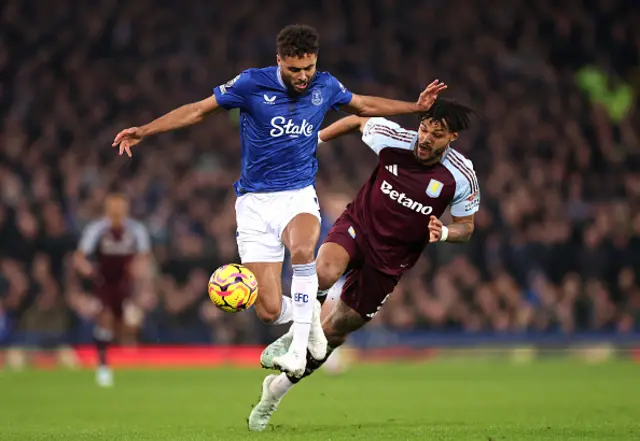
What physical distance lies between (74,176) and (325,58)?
650 cm

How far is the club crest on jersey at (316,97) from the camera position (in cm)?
892

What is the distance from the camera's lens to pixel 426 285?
65.4 feet

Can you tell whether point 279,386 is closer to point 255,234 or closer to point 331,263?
point 331,263

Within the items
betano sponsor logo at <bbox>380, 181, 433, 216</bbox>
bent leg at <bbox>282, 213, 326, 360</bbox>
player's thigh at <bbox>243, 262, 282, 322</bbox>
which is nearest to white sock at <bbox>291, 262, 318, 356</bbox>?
bent leg at <bbox>282, 213, 326, 360</bbox>

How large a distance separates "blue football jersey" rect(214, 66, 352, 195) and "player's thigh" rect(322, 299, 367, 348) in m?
1.34

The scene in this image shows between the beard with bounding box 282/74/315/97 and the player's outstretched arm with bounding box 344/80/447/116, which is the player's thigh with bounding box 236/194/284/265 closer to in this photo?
the beard with bounding box 282/74/315/97

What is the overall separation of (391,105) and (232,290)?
78.3 inches

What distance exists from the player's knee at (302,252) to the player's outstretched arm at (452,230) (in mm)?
956

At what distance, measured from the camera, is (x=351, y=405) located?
11766 millimetres

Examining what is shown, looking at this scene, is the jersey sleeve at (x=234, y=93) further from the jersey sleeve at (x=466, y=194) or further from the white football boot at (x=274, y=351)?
the jersey sleeve at (x=466, y=194)

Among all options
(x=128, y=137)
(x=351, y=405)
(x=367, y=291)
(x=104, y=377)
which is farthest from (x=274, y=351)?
(x=104, y=377)

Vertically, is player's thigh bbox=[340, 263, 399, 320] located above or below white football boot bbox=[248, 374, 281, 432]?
above

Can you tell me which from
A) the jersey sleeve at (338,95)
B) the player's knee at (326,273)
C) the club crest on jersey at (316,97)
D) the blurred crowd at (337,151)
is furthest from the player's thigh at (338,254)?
the blurred crowd at (337,151)

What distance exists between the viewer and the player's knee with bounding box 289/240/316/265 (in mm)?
8812
